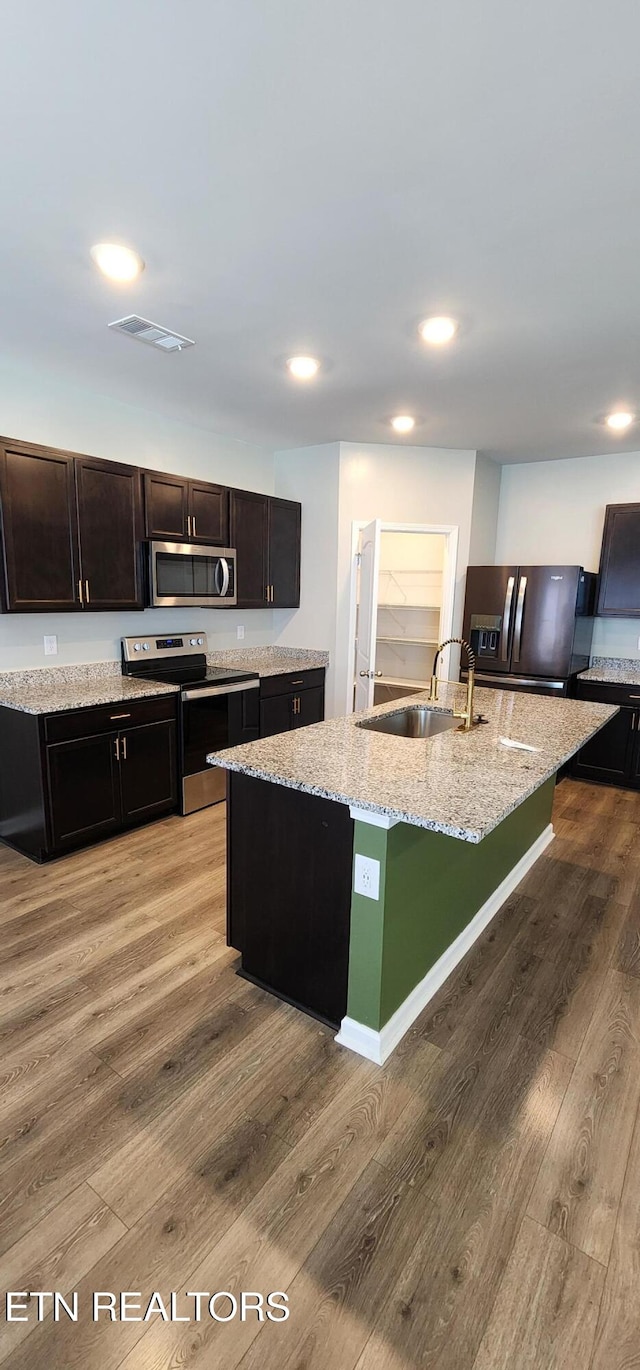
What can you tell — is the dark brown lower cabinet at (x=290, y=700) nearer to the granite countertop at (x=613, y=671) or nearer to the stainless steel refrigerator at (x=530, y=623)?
the stainless steel refrigerator at (x=530, y=623)

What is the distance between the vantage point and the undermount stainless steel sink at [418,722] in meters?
2.97

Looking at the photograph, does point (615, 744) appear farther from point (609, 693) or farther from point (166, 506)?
point (166, 506)

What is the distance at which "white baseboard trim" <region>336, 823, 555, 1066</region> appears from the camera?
1918mm

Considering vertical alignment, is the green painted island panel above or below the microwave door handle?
below

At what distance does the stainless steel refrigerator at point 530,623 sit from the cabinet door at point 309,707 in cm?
124

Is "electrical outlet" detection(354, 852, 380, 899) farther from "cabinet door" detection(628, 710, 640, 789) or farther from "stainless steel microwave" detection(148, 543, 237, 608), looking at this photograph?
"cabinet door" detection(628, 710, 640, 789)

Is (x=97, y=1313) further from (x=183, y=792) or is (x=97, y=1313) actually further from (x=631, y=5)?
(x=631, y=5)

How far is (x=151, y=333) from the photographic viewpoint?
265 centimetres

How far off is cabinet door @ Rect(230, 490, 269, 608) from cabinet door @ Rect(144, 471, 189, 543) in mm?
476

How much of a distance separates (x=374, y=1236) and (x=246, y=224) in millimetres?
2879

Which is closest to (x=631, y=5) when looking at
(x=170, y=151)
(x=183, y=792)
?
(x=170, y=151)

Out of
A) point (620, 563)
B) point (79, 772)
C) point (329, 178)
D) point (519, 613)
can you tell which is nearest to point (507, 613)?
point (519, 613)

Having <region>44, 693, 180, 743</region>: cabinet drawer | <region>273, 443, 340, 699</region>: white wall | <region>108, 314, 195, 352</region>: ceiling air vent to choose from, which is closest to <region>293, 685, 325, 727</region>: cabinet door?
<region>273, 443, 340, 699</region>: white wall

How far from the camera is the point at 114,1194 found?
148 cm
